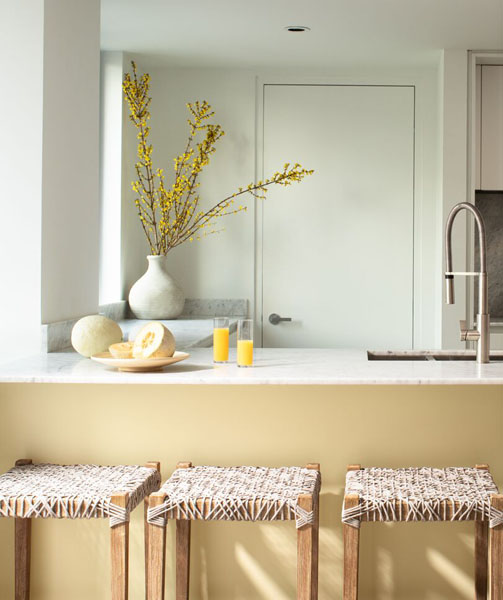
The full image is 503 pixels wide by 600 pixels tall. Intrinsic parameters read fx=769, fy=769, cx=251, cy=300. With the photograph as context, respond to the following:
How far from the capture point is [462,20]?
371 centimetres

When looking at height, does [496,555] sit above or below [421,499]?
below

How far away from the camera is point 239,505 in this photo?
1797 millimetres

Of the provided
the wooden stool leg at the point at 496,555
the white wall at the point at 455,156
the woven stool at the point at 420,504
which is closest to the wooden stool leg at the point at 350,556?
the woven stool at the point at 420,504

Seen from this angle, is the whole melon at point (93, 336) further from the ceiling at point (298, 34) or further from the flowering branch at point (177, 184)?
the ceiling at point (298, 34)

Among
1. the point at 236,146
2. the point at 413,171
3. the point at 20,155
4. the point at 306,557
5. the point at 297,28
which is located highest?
the point at 297,28

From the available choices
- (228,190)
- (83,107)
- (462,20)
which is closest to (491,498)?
(83,107)

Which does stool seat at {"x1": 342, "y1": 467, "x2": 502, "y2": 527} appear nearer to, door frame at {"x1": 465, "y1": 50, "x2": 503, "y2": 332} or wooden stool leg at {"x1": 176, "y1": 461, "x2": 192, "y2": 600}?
wooden stool leg at {"x1": 176, "y1": 461, "x2": 192, "y2": 600}

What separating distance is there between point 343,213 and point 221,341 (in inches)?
97.9

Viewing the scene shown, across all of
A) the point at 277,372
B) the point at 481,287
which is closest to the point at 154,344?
the point at 277,372

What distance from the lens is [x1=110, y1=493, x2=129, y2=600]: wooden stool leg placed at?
1.80 m

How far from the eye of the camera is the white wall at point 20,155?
2533 millimetres

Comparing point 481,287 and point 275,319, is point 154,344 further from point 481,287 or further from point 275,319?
point 275,319

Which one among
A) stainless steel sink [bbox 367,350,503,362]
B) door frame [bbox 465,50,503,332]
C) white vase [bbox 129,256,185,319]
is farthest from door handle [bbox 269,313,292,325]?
stainless steel sink [bbox 367,350,503,362]

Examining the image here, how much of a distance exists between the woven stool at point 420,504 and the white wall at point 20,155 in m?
1.28
